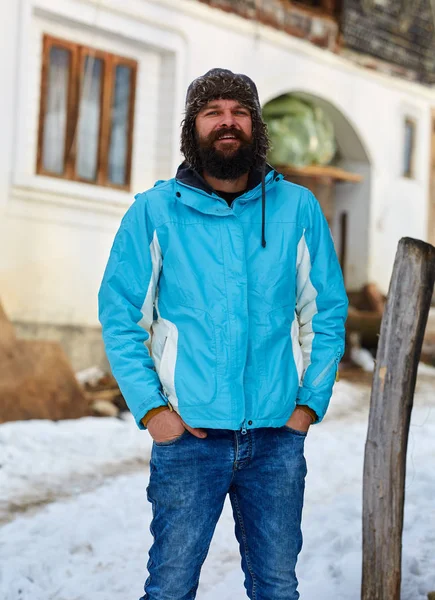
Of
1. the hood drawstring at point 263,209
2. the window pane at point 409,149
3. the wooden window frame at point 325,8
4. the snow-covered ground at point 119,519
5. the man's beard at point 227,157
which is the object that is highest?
the wooden window frame at point 325,8

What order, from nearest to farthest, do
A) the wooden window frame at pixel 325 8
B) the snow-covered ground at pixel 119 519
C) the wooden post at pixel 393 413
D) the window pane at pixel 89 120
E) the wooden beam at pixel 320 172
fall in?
1. the wooden post at pixel 393 413
2. the snow-covered ground at pixel 119 519
3. the window pane at pixel 89 120
4. the wooden window frame at pixel 325 8
5. the wooden beam at pixel 320 172

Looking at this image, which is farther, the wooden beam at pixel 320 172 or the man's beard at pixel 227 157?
the wooden beam at pixel 320 172

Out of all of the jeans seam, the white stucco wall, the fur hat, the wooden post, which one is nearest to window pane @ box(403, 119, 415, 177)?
the white stucco wall

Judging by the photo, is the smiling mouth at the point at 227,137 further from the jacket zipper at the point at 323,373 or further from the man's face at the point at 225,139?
the jacket zipper at the point at 323,373

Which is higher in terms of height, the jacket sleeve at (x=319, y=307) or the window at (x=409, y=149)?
the window at (x=409, y=149)

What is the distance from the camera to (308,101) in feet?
40.9

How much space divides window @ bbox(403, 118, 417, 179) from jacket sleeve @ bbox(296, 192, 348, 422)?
11838 millimetres

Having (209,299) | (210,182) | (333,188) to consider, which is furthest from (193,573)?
(333,188)

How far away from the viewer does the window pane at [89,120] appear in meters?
9.91

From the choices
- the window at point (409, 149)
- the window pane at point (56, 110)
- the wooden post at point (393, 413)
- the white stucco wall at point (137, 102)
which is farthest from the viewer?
the window at point (409, 149)

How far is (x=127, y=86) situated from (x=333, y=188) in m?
4.46

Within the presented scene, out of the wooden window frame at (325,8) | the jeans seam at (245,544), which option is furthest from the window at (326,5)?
the jeans seam at (245,544)

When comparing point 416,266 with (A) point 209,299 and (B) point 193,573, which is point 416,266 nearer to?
(A) point 209,299

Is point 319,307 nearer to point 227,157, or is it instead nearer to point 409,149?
point 227,157
